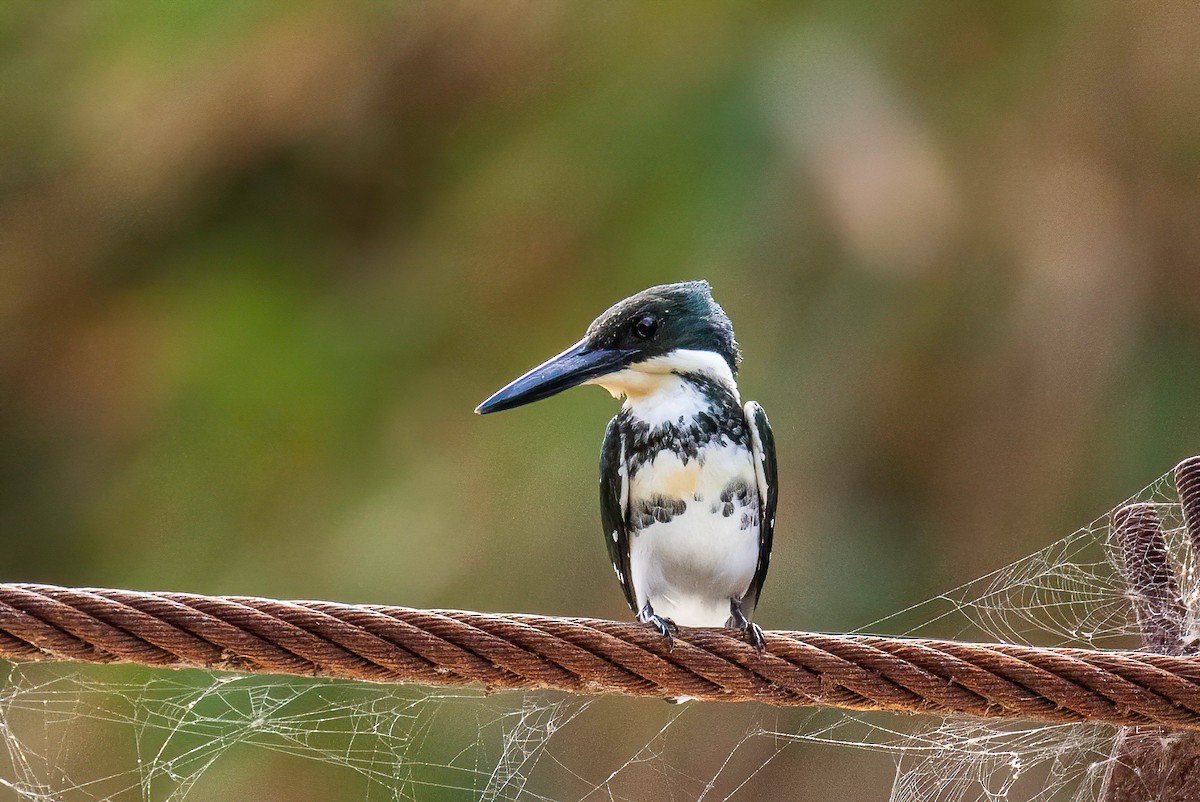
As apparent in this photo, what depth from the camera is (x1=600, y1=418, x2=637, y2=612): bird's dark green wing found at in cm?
272

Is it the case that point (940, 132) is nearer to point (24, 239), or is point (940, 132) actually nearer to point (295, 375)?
point (295, 375)

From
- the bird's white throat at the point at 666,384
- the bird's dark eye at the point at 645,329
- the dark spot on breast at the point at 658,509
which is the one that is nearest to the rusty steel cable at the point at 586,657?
the dark spot on breast at the point at 658,509

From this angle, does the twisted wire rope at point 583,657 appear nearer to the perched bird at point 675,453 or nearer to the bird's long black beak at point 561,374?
the perched bird at point 675,453

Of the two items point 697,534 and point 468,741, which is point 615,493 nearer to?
point 697,534

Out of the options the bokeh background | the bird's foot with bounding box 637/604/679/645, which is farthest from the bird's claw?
the bokeh background

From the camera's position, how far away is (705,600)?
9.29 ft

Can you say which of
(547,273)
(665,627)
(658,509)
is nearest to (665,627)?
(665,627)

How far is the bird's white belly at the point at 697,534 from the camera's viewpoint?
2.63 meters

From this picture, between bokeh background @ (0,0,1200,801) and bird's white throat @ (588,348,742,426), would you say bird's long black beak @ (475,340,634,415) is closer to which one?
bird's white throat @ (588,348,742,426)

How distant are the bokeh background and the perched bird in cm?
286

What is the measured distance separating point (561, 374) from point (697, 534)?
402 mm

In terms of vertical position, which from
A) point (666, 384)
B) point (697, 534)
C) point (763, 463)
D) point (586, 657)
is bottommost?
point (586, 657)

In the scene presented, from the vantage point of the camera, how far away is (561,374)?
272 centimetres

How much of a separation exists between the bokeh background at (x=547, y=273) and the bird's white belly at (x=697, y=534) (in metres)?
2.85
